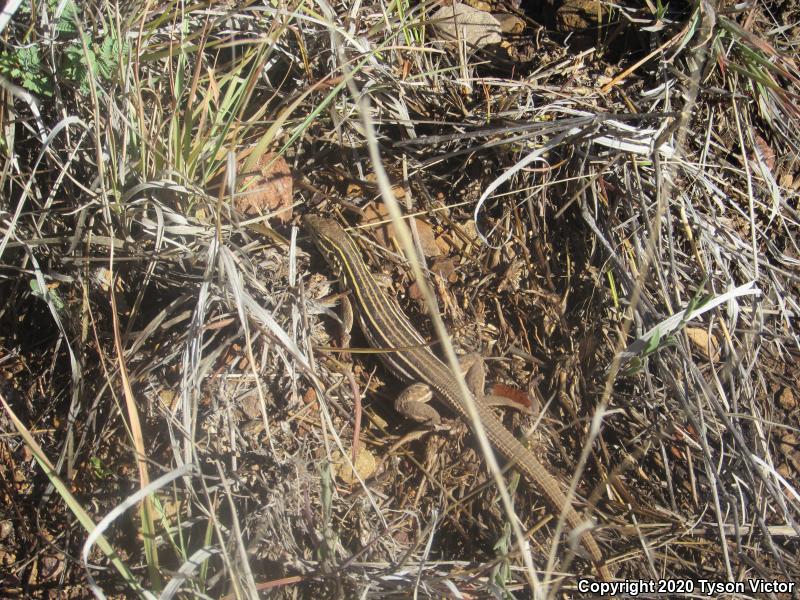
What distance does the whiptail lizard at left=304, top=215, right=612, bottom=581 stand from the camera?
120 inches

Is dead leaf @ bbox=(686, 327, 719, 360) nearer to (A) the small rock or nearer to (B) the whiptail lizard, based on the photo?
(B) the whiptail lizard

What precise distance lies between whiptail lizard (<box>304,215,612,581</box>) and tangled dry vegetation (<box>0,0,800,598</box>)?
132 mm

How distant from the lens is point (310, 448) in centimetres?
285

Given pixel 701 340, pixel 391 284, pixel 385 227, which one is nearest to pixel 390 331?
pixel 391 284

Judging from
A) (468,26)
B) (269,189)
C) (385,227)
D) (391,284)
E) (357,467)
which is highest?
(468,26)

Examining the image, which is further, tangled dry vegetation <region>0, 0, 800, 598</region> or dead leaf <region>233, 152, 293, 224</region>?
dead leaf <region>233, 152, 293, 224</region>

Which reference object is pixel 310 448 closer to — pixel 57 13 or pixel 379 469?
pixel 379 469

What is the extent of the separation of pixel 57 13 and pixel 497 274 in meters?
2.45

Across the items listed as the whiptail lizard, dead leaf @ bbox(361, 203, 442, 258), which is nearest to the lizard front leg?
the whiptail lizard

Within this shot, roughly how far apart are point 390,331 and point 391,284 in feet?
1.15

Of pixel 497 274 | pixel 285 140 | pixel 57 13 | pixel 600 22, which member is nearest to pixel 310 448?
pixel 497 274

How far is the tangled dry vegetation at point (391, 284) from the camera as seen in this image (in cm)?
267

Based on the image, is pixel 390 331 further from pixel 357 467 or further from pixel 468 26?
pixel 468 26

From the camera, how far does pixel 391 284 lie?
3.44 metres
